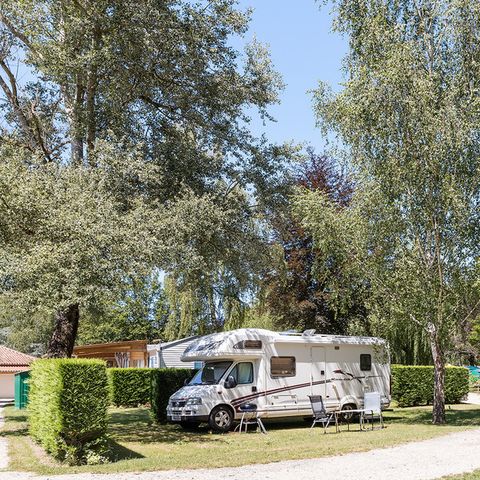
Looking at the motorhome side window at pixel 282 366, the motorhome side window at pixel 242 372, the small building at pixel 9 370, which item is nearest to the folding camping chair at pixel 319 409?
the motorhome side window at pixel 282 366

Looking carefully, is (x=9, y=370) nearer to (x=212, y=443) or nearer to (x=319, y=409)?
(x=319, y=409)

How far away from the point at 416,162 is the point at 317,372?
20.9ft

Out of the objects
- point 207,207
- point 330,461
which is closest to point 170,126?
point 207,207

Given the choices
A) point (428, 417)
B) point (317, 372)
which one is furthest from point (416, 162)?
point (428, 417)

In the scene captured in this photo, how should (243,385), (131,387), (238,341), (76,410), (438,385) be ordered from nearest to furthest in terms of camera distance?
(76,410)
(243,385)
(238,341)
(438,385)
(131,387)

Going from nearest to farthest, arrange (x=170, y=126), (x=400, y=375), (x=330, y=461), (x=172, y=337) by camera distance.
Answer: (x=330, y=461), (x=170, y=126), (x=400, y=375), (x=172, y=337)

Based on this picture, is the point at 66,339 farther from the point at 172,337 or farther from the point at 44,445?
the point at 172,337

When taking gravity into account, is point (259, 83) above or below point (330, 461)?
above

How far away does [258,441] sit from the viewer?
506 inches

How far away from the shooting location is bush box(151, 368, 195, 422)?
17.4 metres

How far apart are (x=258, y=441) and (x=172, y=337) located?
22215mm

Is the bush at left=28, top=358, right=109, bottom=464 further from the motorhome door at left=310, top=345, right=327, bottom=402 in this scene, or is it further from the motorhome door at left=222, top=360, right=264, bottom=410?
the motorhome door at left=310, top=345, right=327, bottom=402

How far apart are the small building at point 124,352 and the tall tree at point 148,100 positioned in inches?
702

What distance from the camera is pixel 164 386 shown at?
17719 millimetres
